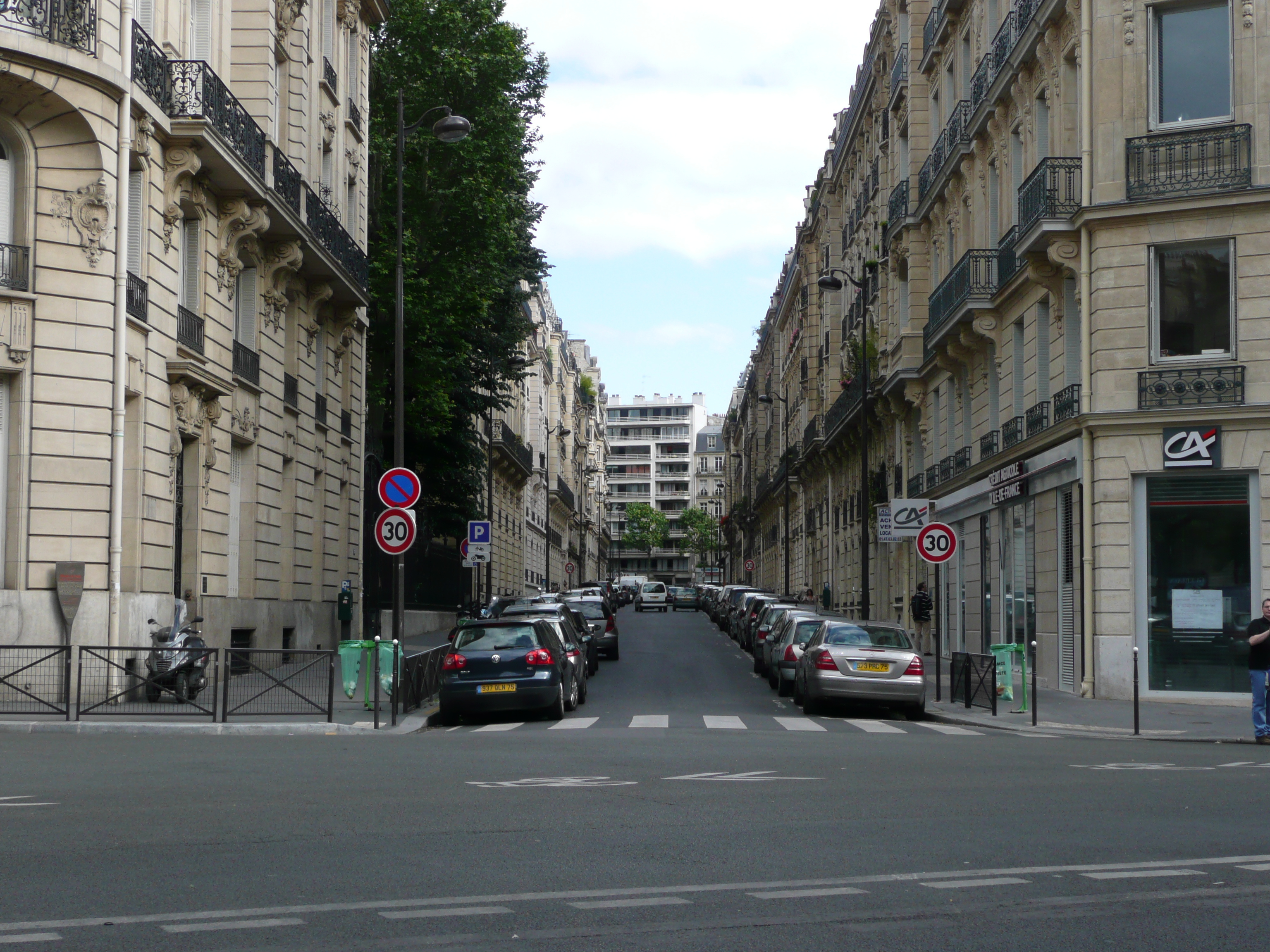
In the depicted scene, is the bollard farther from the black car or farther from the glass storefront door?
the black car

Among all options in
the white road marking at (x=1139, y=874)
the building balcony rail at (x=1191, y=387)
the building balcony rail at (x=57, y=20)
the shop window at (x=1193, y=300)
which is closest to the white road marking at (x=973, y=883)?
the white road marking at (x=1139, y=874)

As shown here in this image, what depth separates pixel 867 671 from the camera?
21.2 m

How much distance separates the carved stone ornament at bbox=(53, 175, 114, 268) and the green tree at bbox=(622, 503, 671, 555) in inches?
6431

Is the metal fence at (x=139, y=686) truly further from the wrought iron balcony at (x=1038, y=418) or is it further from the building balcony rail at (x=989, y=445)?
the building balcony rail at (x=989, y=445)

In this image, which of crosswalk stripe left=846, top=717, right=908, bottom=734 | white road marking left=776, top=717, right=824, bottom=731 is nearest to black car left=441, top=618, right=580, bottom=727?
white road marking left=776, top=717, right=824, bottom=731

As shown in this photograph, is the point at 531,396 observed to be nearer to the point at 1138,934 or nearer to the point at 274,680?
the point at 274,680

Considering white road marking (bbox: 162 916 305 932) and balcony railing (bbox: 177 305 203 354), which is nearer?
white road marking (bbox: 162 916 305 932)

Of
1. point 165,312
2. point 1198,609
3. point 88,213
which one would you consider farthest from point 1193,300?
point 88,213

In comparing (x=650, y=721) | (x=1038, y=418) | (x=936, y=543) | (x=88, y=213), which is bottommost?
(x=650, y=721)

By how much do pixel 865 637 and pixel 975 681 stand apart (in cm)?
180

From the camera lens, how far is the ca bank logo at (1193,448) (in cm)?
2305

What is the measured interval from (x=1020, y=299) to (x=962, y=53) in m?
9.73

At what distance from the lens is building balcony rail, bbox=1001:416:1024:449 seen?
95.2ft

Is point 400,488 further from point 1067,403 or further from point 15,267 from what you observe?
point 1067,403
